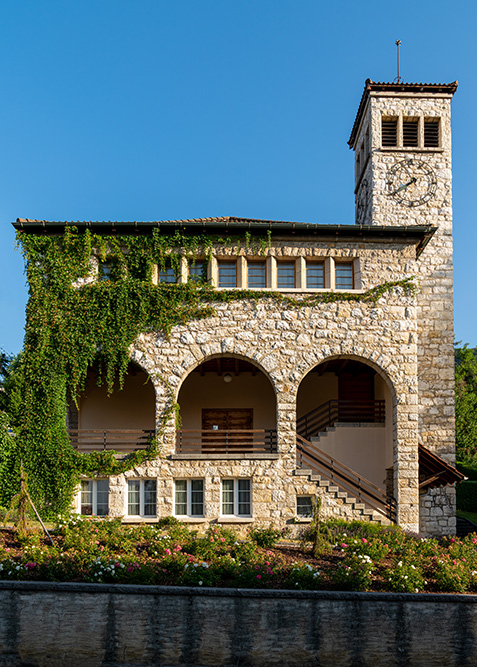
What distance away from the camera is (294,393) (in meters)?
16.8

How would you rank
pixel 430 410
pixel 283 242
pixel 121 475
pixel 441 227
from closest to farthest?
pixel 121 475, pixel 283 242, pixel 430 410, pixel 441 227

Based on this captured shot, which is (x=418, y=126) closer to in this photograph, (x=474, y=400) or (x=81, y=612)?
(x=474, y=400)

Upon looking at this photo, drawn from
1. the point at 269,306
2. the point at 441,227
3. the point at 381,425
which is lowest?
the point at 381,425

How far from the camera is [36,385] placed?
16.4 meters

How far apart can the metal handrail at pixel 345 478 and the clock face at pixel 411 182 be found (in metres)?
9.74

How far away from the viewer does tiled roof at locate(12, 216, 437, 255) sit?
16844 mm

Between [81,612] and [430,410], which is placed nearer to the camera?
[81,612]

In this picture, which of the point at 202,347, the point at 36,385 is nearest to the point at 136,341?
the point at 202,347

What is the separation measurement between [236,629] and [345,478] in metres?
7.87

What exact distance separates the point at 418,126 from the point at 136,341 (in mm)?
13328

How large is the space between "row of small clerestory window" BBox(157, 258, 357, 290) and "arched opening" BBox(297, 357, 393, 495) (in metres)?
2.40

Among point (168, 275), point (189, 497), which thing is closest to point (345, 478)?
point (189, 497)

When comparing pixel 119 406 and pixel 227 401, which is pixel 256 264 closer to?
pixel 227 401

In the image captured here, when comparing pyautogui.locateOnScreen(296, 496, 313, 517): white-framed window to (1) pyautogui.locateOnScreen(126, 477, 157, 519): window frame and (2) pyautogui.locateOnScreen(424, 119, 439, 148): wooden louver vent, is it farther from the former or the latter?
(2) pyautogui.locateOnScreen(424, 119, 439, 148): wooden louver vent
